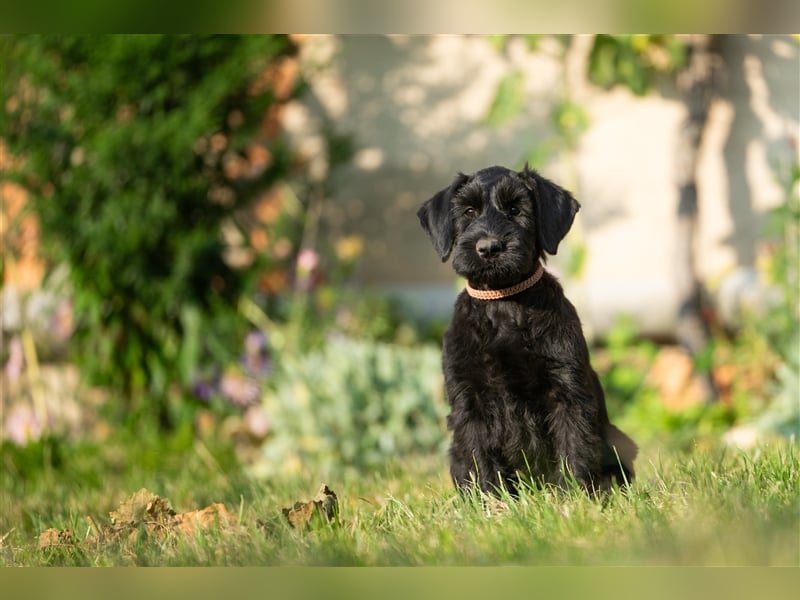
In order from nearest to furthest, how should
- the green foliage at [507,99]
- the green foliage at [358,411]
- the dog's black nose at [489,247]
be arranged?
the dog's black nose at [489,247] → the green foliage at [358,411] → the green foliage at [507,99]

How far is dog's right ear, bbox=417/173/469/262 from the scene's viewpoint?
289 cm

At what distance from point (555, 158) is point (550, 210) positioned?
450 centimetres

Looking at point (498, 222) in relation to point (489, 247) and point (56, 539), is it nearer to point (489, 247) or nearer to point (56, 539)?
point (489, 247)

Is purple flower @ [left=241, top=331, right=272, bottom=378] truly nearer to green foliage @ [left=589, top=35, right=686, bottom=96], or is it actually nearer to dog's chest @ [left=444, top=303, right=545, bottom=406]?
green foliage @ [left=589, top=35, right=686, bottom=96]

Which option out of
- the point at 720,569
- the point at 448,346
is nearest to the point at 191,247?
the point at 448,346

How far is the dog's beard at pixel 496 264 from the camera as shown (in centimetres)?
267

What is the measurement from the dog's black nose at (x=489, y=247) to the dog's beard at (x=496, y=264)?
0.04 feet

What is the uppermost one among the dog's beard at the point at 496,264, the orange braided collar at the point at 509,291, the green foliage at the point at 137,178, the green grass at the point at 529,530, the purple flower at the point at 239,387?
the green foliage at the point at 137,178

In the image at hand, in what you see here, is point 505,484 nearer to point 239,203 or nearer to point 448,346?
point 448,346

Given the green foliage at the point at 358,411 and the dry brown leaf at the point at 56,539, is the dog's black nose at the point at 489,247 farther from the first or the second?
the green foliage at the point at 358,411

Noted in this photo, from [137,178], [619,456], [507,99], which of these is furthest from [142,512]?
[507,99]

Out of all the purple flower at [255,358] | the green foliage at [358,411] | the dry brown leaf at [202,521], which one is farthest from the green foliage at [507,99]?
the dry brown leaf at [202,521]

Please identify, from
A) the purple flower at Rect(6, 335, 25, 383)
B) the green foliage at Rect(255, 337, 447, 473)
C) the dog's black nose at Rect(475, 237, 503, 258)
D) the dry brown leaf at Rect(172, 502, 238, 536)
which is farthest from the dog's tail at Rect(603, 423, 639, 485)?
the purple flower at Rect(6, 335, 25, 383)

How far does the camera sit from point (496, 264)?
2670mm
